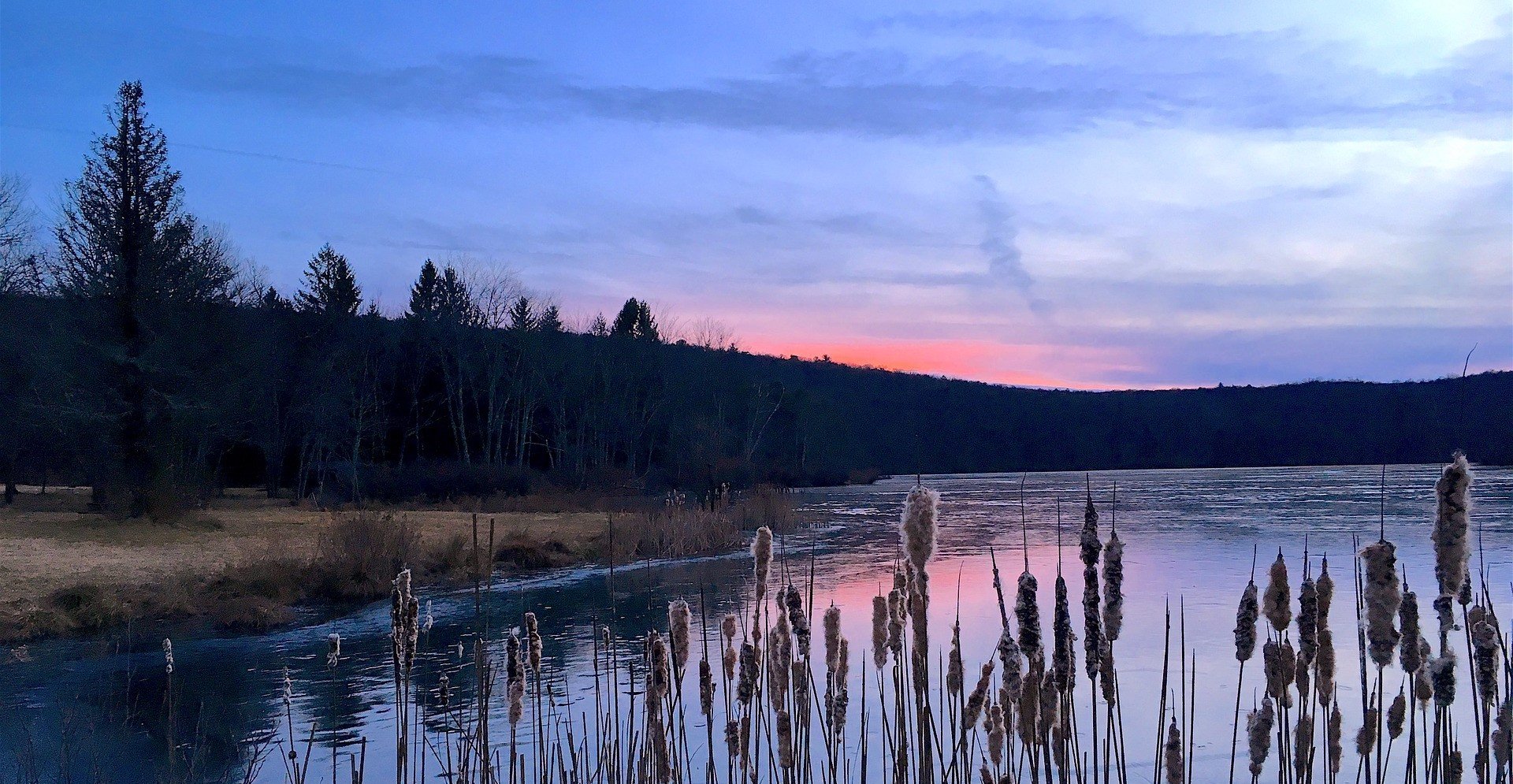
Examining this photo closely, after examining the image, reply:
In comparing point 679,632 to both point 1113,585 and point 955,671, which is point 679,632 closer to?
point 955,671

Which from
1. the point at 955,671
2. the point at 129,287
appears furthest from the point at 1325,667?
the point at 129,287

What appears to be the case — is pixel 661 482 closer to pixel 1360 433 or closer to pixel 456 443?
pixel 456 443

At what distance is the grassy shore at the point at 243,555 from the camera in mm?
15227

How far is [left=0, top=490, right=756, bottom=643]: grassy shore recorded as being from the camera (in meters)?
15.2

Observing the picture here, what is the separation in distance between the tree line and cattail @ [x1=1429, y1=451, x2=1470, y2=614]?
0.66ft

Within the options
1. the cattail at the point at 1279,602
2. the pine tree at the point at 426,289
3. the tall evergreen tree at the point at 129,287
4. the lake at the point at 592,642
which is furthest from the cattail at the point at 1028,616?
the pine tree at the point at 426,289

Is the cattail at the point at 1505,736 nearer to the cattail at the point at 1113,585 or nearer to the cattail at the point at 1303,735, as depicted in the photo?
the cattail at the point at 1303,735

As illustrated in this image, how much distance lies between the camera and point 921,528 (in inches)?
110

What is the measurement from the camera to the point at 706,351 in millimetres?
66312

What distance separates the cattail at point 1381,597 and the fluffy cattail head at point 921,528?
104cm

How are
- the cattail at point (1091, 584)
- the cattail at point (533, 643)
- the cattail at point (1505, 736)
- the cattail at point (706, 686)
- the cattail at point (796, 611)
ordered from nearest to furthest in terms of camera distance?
the cattail at point (1091, 584) → the cattail at point (1505, 736) → the cattail at point (796, 611) → the cattail at point (706, 686) → the cattail at point (533, 643)

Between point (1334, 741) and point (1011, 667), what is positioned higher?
point (1011, 667)

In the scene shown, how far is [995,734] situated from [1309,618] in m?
1.05

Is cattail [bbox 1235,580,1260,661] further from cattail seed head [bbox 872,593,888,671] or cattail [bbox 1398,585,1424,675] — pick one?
cattail seed head [bbox 872,593,888,671]
